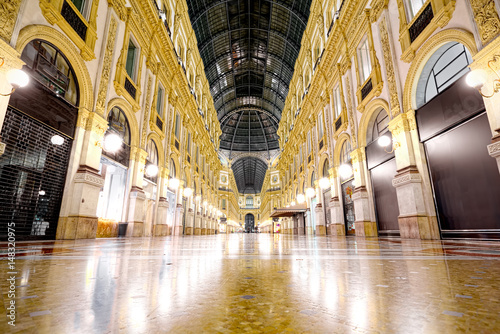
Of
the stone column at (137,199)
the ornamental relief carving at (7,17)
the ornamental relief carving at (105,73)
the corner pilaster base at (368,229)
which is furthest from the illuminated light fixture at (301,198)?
the ornamental relief carving at (7,17)

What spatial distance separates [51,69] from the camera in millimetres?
6215

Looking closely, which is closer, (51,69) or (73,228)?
(51,69)

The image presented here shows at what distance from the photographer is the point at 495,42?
469 centimetres

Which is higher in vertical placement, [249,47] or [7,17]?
[249,47]

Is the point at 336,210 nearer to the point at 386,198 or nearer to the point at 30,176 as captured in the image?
the point at 386,198

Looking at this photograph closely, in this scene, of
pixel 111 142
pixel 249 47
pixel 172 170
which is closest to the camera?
pixel 111 142

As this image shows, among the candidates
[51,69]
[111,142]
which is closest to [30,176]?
[111,142]

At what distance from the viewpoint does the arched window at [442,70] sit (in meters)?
6.07

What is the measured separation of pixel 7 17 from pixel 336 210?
12.8 metres

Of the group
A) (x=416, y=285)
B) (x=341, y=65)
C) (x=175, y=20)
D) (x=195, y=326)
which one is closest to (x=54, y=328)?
(x=195, y=326)

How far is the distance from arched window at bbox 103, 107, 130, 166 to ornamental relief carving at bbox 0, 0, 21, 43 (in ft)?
12.1

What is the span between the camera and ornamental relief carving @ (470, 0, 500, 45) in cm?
479

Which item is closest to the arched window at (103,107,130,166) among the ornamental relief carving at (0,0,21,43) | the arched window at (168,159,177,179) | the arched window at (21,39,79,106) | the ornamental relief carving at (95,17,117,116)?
the ornamental relief carving at (95,17,117,116)

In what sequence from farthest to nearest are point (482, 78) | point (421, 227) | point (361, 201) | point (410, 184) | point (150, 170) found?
1. point (150, 170)
2. point (361, 201)
3. point (410, 184)
4. point (421, 227)
5. point (482, 78)
